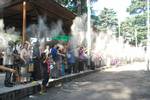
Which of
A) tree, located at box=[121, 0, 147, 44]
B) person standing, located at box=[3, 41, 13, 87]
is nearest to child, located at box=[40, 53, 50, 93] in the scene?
person standing, located at box=[3, 41, 13, 87]

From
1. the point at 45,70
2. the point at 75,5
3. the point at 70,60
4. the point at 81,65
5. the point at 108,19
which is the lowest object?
the point at 81,65

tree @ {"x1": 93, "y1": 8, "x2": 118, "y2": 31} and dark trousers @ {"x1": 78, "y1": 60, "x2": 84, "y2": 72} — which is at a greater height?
tree @ {"x1": 93, "y1": 8, "x2": 118, "y2": 31}

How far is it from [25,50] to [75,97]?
3.87m

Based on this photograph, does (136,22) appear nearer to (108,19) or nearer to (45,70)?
(108,19)

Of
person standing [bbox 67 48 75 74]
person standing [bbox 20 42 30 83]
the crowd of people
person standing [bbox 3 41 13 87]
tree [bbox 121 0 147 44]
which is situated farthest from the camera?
tree [bbox 121 0 147 44]

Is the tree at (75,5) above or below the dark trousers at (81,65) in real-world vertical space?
above

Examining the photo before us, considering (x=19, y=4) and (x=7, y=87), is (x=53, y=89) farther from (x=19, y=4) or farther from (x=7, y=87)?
(x=19, y=4)

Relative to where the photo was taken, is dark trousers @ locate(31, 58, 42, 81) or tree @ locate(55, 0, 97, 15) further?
tree @ locate(55, 0, 97, 15)

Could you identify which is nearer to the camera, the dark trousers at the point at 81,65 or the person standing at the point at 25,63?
the person standing at the point at 25,63

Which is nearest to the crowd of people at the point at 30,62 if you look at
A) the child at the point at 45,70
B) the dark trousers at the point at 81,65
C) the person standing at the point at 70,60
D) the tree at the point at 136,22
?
the child at the point at 45,70

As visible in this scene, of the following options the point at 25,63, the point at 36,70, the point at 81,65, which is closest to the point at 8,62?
the point at 25,63

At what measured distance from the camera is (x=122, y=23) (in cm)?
9150

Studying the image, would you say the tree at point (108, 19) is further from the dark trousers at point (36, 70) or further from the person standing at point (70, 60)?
the dark trousers at point (36, 70)

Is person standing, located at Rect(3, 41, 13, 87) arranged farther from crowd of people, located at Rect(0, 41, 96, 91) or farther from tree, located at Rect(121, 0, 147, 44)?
tree, located at Rect(121, 0, 147, 44)
